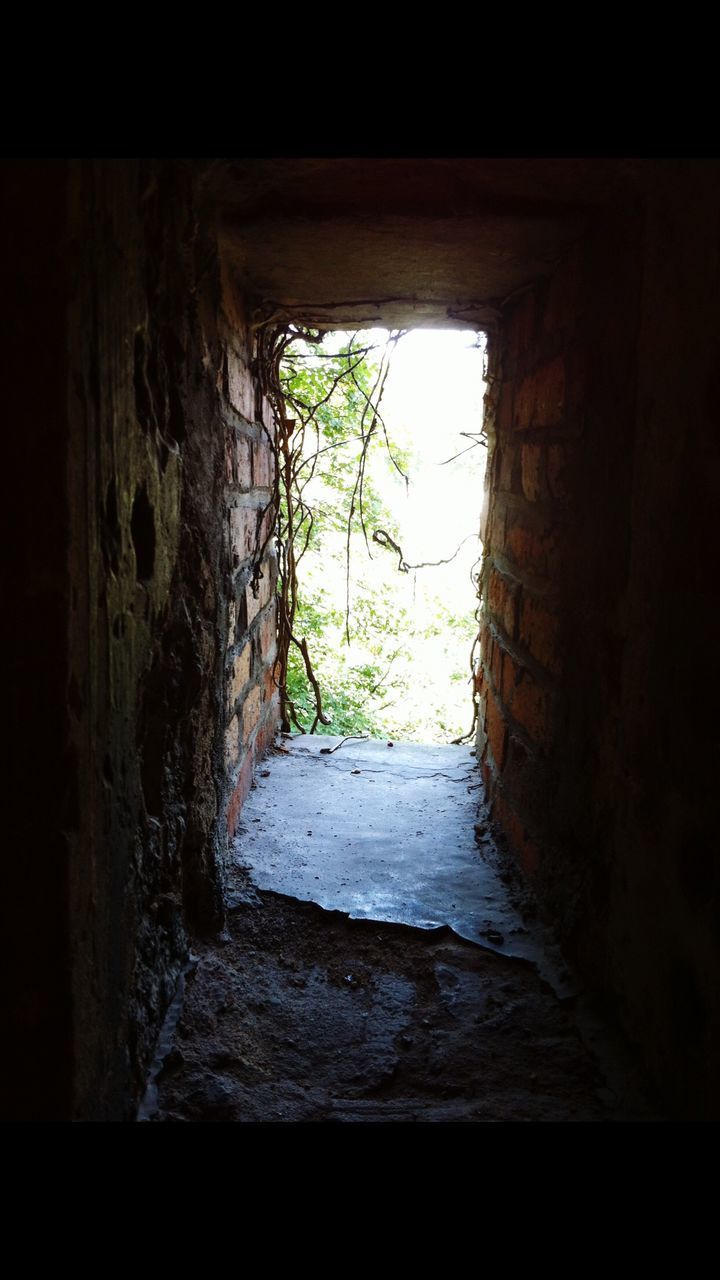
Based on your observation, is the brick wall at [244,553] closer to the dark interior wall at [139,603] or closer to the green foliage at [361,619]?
the dark interior wall at [139,603]

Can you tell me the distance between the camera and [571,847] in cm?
129

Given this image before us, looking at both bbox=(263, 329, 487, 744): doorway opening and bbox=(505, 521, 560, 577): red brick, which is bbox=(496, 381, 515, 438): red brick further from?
bbox=(263, 329, 487, 744): doorway opening

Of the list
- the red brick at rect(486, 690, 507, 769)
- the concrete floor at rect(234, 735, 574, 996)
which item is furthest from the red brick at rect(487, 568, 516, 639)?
the concrete floor at rect(234, 735, 574, 996)

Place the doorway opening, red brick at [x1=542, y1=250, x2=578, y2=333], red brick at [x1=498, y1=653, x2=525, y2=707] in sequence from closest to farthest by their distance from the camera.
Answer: red brick at [x1=542, y1=250, x2=578, y2=333] < red brick at [x1=498, y1=653, x2=525, y2=707] < the doorway opening

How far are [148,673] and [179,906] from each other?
41cm

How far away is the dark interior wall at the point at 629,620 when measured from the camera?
84 cm

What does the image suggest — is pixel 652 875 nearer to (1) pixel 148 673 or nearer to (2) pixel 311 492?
(1) pixel 148 673

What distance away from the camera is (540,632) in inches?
59.9

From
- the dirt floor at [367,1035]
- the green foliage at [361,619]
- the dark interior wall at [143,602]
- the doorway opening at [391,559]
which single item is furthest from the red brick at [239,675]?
the green foliage at [361,619]

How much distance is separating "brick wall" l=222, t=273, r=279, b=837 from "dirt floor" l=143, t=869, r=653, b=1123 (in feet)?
1.23

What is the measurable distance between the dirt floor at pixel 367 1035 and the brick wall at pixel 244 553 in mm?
374

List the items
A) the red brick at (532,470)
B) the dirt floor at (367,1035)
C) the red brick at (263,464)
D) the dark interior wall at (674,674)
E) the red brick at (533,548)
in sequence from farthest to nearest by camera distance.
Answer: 1. the red brick at (263,464)
2. the red brick at (532,470)
3. the red brick at (533,548)
4. the dirt floor at (367,1035)
5. the dark interior wall at (674,674)

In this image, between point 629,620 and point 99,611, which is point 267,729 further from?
point 99,611

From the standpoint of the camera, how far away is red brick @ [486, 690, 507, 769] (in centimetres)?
184
